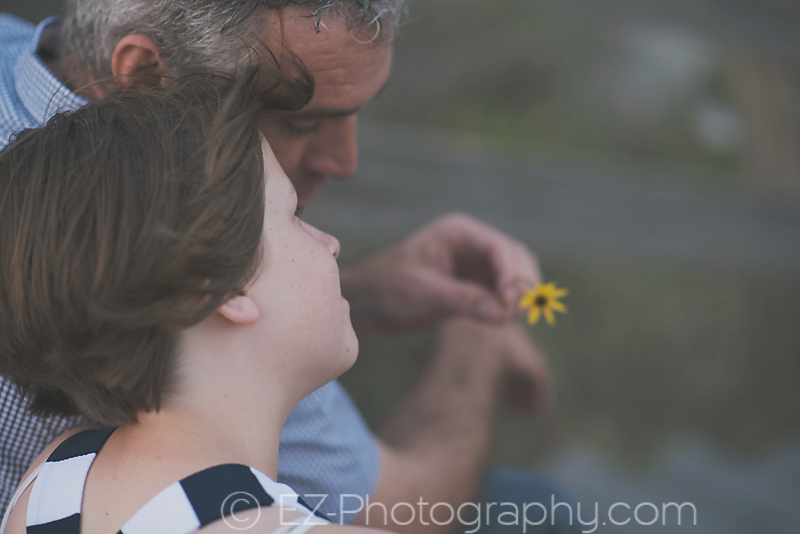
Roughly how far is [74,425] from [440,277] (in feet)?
2.66

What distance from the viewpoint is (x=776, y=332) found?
6.70 ft

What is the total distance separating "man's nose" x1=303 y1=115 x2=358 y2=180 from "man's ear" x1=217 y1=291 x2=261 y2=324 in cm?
44

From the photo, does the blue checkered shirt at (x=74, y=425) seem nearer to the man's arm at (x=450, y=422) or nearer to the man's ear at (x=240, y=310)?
the man's arm at (x=450, y=422)

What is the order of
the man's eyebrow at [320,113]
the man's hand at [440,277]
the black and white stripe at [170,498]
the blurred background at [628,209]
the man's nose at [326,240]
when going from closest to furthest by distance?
the black and white stripe at [170,498]
the man's nose at [326,240]
the man's eyebrow at [320,113]
the man's hand at [440,277]
the blurred background at [628,209]

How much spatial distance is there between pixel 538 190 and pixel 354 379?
0.87m

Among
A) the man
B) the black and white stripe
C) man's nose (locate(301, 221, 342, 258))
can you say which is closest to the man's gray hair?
the man

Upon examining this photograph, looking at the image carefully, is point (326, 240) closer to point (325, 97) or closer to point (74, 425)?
point (325, 97)

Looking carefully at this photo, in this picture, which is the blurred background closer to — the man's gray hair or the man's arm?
the man's arm

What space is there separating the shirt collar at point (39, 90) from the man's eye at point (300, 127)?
285 mm

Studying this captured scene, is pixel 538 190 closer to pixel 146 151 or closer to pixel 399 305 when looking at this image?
pixel 399 305

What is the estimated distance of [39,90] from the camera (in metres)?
0.89

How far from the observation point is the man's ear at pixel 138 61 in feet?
2.75

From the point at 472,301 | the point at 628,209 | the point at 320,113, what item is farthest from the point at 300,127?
the point at 628,209

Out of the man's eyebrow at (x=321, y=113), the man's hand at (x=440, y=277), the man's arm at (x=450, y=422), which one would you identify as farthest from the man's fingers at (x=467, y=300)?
the man's eyebrow at (x=321, y=113)
